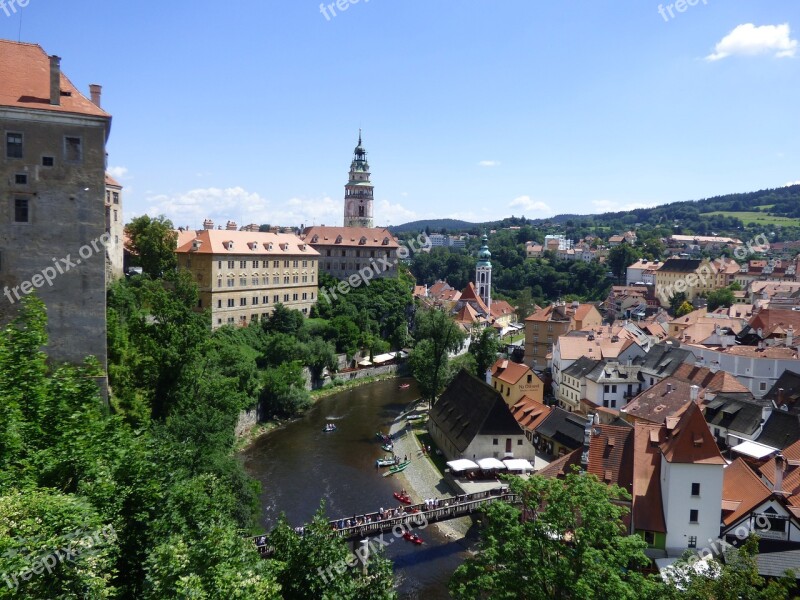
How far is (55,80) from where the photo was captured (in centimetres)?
2020

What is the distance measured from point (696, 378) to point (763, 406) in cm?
722

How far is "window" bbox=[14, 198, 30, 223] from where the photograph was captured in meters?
20.0

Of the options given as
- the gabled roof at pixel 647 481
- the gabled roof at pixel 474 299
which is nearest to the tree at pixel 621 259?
the gabled roof at pixel 474 299

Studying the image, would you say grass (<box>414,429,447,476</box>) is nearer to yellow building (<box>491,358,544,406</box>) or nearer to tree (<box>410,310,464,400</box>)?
tree (<box>410,310,464,400</box>)

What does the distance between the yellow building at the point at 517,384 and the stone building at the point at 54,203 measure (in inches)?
1108

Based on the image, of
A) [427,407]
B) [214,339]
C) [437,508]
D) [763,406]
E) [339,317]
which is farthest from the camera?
[339,317]

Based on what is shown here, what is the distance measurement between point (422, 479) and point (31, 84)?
25.8 metres

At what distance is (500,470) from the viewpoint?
105 ft

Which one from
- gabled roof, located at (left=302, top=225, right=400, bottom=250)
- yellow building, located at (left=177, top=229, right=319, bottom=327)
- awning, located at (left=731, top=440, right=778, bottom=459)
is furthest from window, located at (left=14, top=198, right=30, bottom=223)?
→ gabled roof, located at (left=302, top=225, right=400, bottom=250)

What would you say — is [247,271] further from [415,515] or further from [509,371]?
[415,515]

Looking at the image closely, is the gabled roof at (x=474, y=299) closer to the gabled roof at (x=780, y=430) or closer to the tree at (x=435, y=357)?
the tree at (x=435, y=357)

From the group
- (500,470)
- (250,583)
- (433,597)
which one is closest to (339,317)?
(500,470)

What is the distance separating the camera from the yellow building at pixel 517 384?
137 feet

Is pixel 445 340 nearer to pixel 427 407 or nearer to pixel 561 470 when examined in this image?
pixel 427 407
